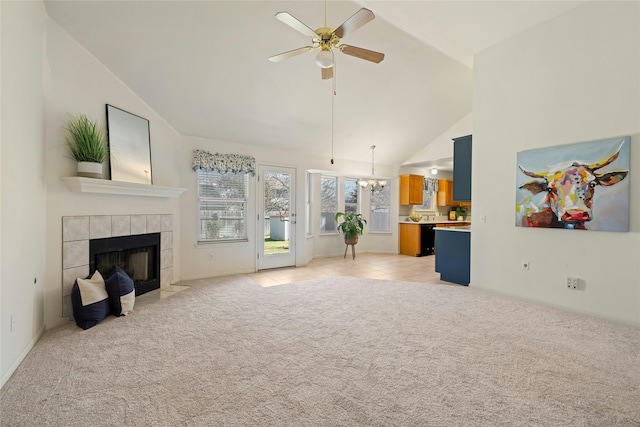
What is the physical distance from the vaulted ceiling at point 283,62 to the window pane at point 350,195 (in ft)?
6.83

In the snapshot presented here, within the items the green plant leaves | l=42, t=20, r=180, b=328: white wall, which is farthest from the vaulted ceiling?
the green plant leaves

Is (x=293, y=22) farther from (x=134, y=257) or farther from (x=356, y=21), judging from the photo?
(x=134, y=257)

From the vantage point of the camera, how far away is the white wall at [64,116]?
9.72ft

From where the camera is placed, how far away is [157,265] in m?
4.33

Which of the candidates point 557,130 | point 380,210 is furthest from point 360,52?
point 380,210

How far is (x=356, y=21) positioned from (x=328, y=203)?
549 cm

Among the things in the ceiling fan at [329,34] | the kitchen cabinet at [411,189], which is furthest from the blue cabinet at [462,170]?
the kitchen cabinet at [411,189]

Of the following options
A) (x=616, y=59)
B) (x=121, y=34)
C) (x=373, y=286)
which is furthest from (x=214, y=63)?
(x=616, y=59)

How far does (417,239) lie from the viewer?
25.2 feet

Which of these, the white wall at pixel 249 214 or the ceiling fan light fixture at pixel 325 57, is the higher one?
the ceiling fan light fixture at pixel 325 57

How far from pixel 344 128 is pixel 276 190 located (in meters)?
1.80

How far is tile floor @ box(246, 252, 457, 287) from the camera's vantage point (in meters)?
5.16

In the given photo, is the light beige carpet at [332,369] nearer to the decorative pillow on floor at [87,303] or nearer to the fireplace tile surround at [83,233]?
the decorative pillow on floor at [87,303]

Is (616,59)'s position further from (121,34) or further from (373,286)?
(121,34)
